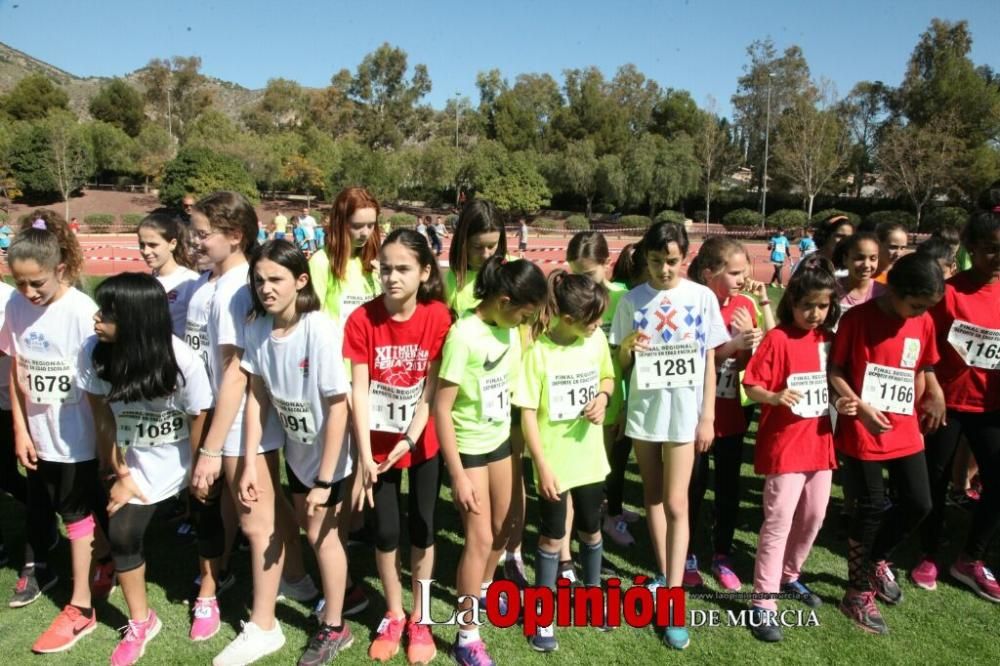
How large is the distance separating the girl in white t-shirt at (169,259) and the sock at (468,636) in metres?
2.18

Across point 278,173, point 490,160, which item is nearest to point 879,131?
point 490,160

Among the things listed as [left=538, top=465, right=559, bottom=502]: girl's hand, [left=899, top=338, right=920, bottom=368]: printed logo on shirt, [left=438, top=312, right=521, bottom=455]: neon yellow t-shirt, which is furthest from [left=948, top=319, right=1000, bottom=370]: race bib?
[left=438, top=312, right=521, bottom=455]: neon yellow t-shirt

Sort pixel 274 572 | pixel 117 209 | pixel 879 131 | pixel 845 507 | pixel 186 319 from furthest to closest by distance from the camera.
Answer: pixel 879 131 < pixel 117 209 < pixel 845 507 < pixel 186 319 < pixel 274 572

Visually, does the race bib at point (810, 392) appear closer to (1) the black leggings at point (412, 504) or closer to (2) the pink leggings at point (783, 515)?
(2) the pink leggings at point (783, 515)

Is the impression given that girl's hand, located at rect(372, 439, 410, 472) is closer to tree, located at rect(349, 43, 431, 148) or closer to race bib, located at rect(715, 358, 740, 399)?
race bib, located at rect(715, 358, 740, 399)

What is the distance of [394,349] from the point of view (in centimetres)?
291

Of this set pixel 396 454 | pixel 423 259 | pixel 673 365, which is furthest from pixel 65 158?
pixel 673 365

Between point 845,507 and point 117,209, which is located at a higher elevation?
point 117,209

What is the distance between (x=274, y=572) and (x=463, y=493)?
99 centimetres

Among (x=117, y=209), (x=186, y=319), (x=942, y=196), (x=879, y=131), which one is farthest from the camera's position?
Answer: (x=879, y=131)

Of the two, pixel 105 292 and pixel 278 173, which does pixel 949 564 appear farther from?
pixel 278 173

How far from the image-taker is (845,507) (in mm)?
4254

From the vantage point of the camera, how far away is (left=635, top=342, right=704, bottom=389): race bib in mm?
3225

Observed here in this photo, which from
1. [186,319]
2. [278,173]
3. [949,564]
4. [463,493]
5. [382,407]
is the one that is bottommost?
[949,564]
